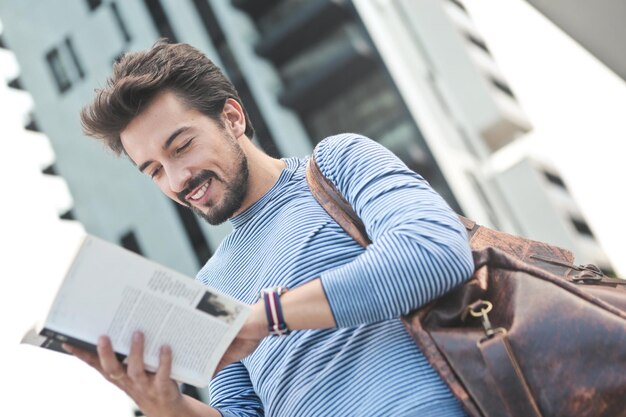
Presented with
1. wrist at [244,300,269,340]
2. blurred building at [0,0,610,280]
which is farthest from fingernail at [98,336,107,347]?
blurred building at [0,0,610,280]

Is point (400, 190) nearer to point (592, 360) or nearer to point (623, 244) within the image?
point (592, 360)

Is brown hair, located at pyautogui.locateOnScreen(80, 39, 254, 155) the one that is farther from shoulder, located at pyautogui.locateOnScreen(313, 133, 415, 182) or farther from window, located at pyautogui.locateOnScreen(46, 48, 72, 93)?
window, located at pyautogui.locateOnScreen(46, 48, 72, 93)

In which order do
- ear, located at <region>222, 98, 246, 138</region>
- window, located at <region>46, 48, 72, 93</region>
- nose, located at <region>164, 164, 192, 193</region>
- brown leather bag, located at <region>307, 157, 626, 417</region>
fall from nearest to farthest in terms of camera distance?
brown leather bag, located at <region>307, 157, 626, 417</region>, nose, located at <region>164, 164, 192, 193</region>, ear, located at <region>222, 98, 246, 138</region>, window, located at <region>46, 48, 72, 93</region>

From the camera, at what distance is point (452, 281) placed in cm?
132

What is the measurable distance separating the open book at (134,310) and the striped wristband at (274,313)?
4 centimetres

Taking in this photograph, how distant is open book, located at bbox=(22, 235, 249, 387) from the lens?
1.30m

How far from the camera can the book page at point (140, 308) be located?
1297 mm

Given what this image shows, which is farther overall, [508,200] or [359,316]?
[508,200]

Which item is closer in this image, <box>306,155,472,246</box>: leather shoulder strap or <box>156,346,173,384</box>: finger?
<box>156,346,173,384</box>: finger

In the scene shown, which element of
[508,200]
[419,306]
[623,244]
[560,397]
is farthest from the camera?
[508,200]

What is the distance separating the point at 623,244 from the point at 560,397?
63.0 feet

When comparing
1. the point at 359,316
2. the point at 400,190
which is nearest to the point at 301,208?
the point at 400,190

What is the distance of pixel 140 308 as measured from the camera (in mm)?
1336

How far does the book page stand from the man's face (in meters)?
0.38
